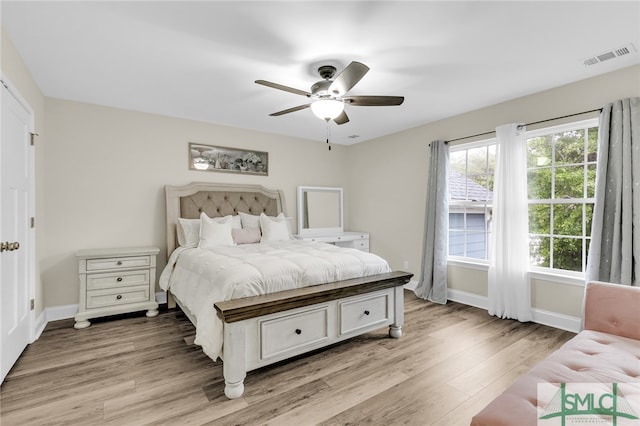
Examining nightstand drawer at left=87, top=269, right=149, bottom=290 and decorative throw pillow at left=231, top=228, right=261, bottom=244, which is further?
decorative throw pillow at left=231, top=228, right=261, bottom=244

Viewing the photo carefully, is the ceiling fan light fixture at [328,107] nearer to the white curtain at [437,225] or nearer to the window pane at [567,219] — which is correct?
the white curtain at [437,225]

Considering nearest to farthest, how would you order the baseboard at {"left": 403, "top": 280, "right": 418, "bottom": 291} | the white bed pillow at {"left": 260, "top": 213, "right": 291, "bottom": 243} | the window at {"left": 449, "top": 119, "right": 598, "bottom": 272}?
the window at {"left": 449, "top": 119, "right": 598, "bottom": 272} → the white bed pillow at {"left": 260, "top": 213, "right": 291, "bottom": 243} → the baseboard at {"left": 403, "top": 280, "right": 418, "bottom": 291}

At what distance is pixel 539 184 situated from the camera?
3.36 m

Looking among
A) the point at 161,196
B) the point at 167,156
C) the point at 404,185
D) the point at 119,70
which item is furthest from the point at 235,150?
the point at 404,185

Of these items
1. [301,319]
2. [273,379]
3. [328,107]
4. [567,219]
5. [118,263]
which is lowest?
[273,379]

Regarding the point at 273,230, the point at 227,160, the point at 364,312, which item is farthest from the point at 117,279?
the point at 364,312

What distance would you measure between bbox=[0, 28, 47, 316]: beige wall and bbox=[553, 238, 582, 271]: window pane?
511 cm

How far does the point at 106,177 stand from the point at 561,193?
5181 millimetres

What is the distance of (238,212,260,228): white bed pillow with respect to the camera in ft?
13.7

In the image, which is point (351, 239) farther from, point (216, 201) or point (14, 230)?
point (14, 230)

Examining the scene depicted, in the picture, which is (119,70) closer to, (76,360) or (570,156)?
(76,360)

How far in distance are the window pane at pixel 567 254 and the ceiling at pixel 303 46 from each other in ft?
5.38

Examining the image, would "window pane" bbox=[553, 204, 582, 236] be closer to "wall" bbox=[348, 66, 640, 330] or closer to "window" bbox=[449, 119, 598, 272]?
"window" bbox=[449, 119, 598, 272]

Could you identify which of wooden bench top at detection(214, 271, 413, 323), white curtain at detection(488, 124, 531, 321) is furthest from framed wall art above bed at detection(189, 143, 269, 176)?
white curtain at detection(488, 124, 531, 321)
